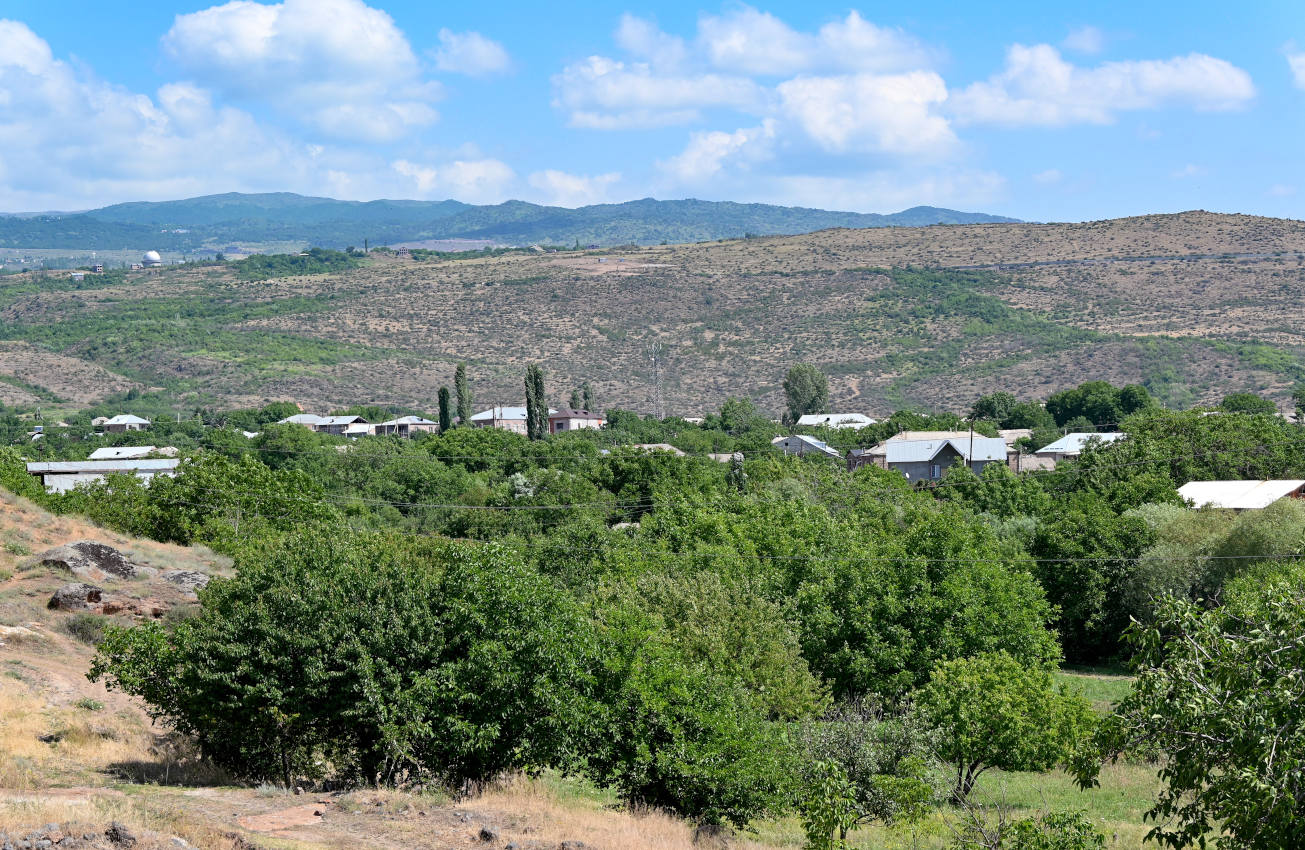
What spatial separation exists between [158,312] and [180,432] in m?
79.4

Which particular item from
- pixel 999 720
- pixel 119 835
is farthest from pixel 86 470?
pixel 119 835

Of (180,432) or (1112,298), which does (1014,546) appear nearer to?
(180,432)

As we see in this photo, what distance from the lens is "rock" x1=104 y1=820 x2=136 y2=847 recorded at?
42.5 feet

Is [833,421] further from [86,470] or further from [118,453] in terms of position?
[86,470]

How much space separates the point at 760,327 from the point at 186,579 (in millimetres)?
122315

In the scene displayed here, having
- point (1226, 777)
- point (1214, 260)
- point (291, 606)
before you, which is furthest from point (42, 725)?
point (1214, 260)

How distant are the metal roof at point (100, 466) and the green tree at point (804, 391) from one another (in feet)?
204

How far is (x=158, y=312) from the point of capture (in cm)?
17888

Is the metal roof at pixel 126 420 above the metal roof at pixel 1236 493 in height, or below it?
below

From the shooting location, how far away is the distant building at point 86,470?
66625 millimetres

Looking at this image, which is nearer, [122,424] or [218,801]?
[218,801]

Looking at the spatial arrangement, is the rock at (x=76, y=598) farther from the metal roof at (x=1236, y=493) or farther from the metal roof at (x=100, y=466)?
the metal roof at (x=1236, y=493)

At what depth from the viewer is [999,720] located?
26.4 meters

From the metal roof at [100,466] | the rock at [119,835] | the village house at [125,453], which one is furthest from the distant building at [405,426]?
the rock at [119,835]
